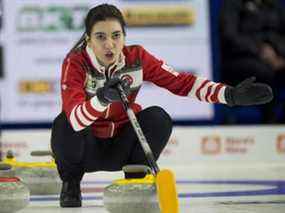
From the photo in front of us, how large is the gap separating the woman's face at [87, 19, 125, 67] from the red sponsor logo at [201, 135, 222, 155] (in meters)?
3.29

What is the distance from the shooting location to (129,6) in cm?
664

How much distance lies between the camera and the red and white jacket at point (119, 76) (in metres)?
2.83

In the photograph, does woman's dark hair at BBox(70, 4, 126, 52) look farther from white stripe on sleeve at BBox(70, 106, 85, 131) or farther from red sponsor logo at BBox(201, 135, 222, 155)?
red sponsor logo at BBox(201, 135, 222, 155)

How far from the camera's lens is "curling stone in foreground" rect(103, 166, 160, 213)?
8.44 feet

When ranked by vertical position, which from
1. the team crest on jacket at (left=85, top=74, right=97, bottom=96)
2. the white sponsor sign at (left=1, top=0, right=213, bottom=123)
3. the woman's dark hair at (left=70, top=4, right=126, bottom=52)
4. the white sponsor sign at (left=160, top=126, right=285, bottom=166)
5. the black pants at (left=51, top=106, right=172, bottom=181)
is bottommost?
the white sponsor sign at (left=160, top=126, right=285, bottom=166)

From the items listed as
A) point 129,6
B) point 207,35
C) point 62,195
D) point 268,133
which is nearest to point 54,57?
point 129,6

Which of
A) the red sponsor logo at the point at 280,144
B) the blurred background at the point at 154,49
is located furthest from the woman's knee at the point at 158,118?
the blurred background at the point at 154,49

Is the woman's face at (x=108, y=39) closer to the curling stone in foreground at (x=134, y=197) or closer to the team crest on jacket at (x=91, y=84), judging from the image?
the team crest on jacket at (x=91, y=84)

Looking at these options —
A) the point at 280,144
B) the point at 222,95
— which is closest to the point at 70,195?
the point at 222,95

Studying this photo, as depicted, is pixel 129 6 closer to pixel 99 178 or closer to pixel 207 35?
pixel 207 35

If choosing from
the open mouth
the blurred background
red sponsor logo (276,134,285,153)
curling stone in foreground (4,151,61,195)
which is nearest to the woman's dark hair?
the open mouth

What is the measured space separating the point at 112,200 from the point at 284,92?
4.56 metres

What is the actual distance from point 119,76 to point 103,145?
0.92ft

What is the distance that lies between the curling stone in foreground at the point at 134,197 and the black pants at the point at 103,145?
0.35 meters
